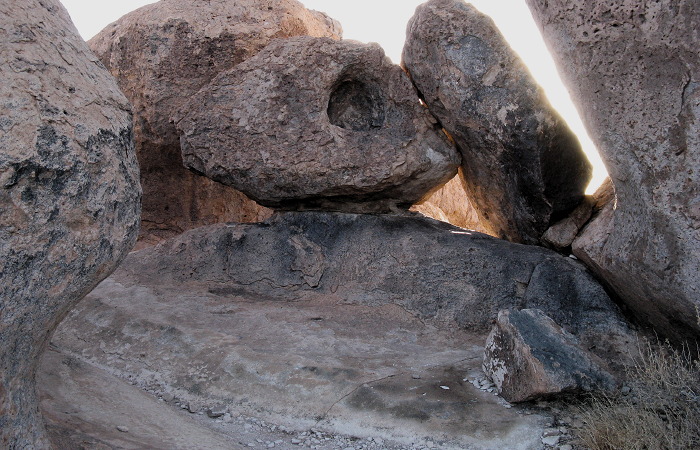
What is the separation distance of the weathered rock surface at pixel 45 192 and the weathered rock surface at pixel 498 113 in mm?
2500

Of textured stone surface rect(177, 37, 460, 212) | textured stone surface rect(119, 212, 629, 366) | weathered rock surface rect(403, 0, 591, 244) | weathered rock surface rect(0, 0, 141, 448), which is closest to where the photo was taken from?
weathered rock surface rect(0, 0, 141, 448)

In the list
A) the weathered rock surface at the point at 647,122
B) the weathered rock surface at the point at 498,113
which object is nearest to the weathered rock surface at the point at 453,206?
the weathered rock surface at the point at 498,113

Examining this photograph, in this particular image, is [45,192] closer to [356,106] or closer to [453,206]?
[356,106]

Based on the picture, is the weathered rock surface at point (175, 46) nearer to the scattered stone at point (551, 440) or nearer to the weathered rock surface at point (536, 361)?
the weathered rock surface at point (536, 361)

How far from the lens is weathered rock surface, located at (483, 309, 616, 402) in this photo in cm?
330

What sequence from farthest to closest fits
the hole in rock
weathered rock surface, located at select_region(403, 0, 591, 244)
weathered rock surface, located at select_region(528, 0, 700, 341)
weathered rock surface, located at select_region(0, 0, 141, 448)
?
the hole in rock < weathered rock surface, located at select_region(403, 0, 591, 244) < weathered rock surface, located at select_region(528, 0, 700, 341) < weathered rock surface, located at select_region(0, 0, 141, 448)

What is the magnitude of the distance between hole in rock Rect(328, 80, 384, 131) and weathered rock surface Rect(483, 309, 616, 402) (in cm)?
191

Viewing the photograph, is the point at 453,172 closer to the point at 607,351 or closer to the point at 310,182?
the point at 310,182

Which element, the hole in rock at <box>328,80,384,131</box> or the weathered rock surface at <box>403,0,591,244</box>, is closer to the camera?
the weathered rock surface at <box>403,0,591,244</box>

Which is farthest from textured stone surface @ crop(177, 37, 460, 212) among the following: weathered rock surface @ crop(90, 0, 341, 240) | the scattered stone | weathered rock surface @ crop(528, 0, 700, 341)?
the scattered stone

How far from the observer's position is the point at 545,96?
14.6ft

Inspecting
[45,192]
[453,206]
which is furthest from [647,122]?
[453,206]

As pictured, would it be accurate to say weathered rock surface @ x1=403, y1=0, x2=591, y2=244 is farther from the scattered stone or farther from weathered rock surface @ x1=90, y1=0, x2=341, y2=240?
the scattered stone

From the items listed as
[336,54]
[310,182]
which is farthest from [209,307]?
[336,54]
